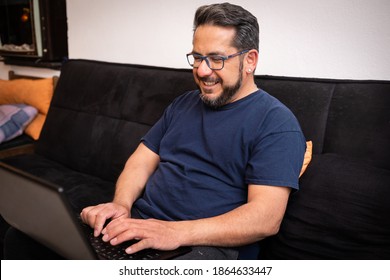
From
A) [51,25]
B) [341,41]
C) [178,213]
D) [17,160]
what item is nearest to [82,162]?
[17,160]

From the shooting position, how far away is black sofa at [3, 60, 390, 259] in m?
1.04

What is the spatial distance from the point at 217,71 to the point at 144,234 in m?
0.58

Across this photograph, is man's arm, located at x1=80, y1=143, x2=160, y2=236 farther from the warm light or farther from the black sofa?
the warm light

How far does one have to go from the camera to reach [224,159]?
1234 mm

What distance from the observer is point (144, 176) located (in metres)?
1.47

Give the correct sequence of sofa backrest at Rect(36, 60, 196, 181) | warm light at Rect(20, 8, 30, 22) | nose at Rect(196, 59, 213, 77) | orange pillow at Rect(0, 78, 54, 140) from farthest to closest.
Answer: warm light at Rect(20, 8, 30, 22)
orange pillow at Rect(0, 78, 54, 140)
sofa backrest at Rect(36, 60, 196, 181)
nose at Rect(196, 59, 213, 77)

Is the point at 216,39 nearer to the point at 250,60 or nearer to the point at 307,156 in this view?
the point at 250,60

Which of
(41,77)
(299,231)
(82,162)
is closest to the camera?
(299,231)

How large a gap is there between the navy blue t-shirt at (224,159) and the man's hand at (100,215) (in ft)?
0.37

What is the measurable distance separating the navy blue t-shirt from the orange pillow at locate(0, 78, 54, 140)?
4.76 ft

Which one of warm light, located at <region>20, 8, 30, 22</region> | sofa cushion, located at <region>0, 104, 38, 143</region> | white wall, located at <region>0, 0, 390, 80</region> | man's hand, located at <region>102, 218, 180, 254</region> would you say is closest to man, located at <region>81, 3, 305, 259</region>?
man's hand, located at <region>102, 218, 180, 254</region>

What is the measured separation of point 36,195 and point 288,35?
1.27 m

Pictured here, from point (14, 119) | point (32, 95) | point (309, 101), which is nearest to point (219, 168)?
point (309, 101)
